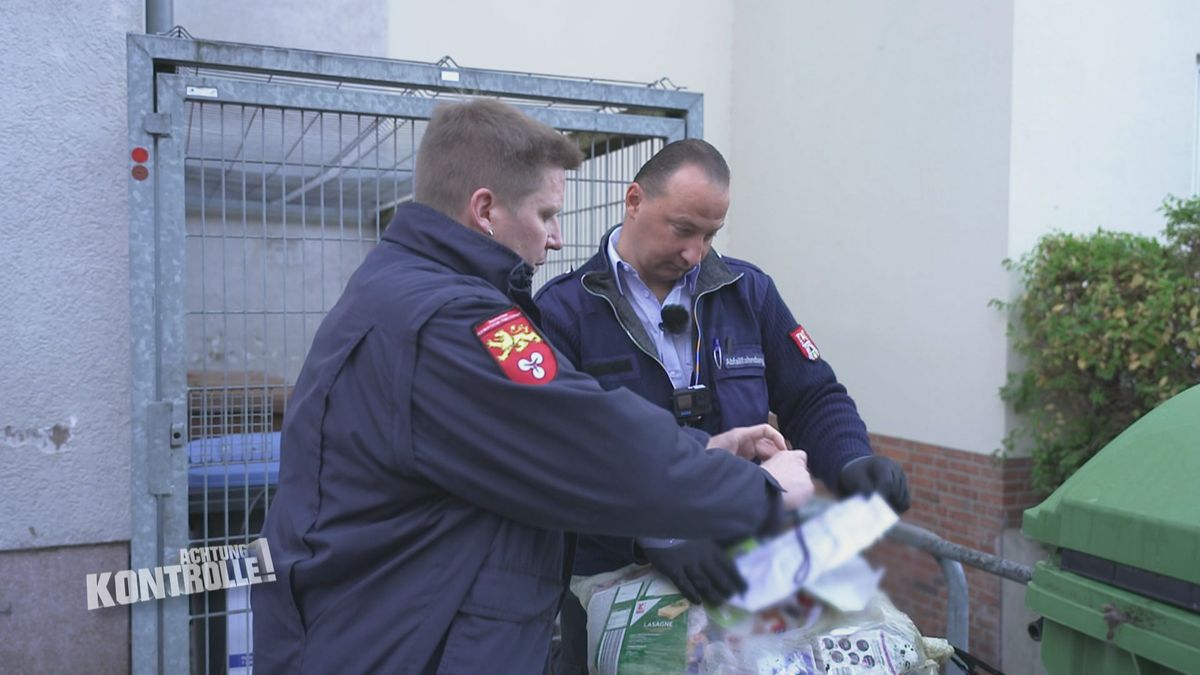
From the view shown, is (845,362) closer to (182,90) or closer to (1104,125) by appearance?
(1104,125)

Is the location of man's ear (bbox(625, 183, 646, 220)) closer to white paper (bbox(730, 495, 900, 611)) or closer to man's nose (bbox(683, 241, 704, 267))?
man's nose (bbox(683, 241, 704, 267))

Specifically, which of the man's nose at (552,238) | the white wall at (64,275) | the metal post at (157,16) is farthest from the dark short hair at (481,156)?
the metal post at (157,16)

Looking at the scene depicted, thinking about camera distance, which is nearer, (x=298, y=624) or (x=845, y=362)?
(x=298, y=624)

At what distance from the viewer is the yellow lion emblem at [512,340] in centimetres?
146

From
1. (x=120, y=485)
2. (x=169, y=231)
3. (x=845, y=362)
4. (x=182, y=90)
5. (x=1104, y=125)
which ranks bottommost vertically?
(x=120, y=485)

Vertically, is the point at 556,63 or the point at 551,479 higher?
the point at 556,63

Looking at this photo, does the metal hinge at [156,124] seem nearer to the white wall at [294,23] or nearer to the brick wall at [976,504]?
the white wall at [294,23]

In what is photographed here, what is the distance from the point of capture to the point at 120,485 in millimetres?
3707

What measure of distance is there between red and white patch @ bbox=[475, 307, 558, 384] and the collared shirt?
851 millimetres

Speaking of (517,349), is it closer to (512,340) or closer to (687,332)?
(512,340)

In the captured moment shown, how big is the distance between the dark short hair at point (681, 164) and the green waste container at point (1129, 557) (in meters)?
1.15

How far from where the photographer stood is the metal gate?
2932mm

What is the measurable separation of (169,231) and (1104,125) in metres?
4.90

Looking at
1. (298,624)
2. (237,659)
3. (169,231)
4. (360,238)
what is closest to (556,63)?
(360,238)
